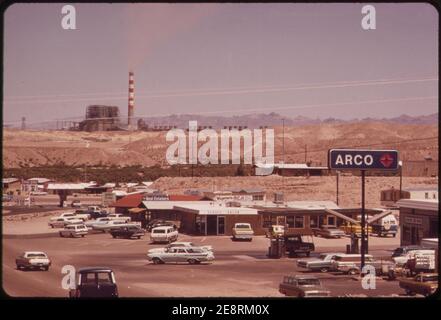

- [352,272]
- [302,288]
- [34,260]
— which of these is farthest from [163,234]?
[302,288]

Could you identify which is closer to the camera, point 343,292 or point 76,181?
point 343,292

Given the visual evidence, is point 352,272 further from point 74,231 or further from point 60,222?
point 60,222

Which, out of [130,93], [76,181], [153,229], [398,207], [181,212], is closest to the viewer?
[130,93]

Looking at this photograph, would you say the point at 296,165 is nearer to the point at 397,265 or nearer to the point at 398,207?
the point at 398,207

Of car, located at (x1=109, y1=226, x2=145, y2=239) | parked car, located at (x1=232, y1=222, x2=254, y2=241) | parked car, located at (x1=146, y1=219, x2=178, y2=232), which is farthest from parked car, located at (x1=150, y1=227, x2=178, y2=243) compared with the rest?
parked car, located at (x1=232, y1=222, x2=254, y2=241)

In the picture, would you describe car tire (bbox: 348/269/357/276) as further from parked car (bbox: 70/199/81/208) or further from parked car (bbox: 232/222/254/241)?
parked car (bbox: 70/199/81/208)
